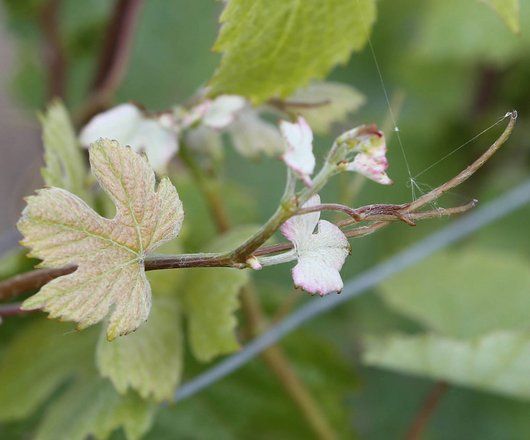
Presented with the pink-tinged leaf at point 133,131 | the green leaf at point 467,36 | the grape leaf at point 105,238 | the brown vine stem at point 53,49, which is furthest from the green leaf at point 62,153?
the green leaf at point 467,36

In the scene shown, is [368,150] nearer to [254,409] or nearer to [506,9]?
[506,9]

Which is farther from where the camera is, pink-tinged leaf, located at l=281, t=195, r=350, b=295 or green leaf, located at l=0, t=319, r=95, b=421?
green leaf, located at l=0, t=319, r=95, b=421

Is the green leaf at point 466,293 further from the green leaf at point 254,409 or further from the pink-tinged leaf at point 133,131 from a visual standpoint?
the pink-tinged leaf at point 133,131

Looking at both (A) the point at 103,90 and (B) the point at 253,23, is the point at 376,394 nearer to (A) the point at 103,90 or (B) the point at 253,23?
(A) the point at 103,90

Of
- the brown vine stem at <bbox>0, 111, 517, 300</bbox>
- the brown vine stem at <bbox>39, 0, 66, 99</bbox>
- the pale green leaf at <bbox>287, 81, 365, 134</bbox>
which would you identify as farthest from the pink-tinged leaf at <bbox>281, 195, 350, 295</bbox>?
the brown vine stem at <bbox>39, 0, 66, 99</bbox>

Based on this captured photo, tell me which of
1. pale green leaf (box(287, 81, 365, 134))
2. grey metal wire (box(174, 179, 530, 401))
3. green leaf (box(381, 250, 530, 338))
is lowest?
green leaf (box(381, 250, 530, 338))

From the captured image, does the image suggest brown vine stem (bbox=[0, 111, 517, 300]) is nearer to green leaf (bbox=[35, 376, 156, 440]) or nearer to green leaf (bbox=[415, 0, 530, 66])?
green leaf (bbox=[35, 376, 156, 440])

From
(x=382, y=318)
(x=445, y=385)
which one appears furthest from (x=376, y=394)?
(x=445, y=385)

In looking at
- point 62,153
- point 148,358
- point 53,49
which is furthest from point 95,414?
point 53,49
